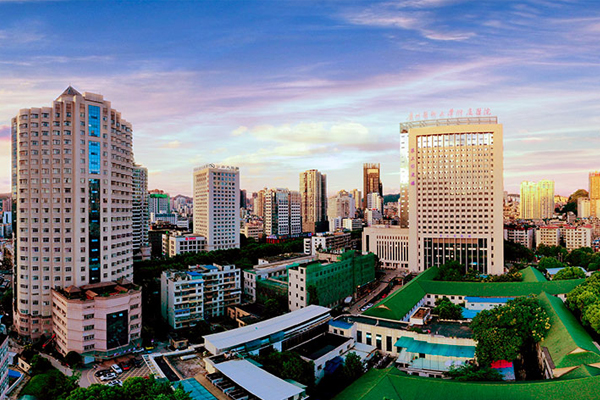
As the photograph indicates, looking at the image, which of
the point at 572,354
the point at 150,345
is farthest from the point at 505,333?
the point at 150,345

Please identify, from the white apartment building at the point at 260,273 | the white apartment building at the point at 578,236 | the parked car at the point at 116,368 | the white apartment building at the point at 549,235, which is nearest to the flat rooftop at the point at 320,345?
the parked car at the point at 116,368

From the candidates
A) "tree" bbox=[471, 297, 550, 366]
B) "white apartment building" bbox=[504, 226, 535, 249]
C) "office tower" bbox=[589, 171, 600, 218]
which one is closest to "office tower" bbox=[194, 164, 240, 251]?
"tree" bbox=[471, 297, 550, 366]

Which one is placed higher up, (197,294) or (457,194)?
(457,194)

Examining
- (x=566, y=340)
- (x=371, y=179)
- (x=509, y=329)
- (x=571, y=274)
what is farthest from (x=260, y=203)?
(x=566, y=340)

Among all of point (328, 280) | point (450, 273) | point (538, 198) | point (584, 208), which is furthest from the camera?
point (538, 198)

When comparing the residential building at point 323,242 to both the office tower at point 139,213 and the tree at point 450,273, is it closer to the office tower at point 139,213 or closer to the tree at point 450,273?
the tree at point 450,273

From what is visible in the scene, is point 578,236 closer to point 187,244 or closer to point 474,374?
point 474,374
